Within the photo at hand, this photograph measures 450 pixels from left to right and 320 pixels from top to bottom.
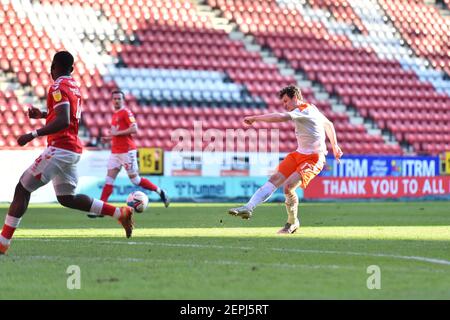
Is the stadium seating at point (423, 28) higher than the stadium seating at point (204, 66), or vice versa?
the stadium seating at point (423, 28)

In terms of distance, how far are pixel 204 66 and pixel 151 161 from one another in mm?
6016

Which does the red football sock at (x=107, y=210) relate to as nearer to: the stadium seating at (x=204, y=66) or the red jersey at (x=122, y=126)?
the red jersey at (x=122, y=126)

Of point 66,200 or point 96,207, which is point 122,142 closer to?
point 96,207

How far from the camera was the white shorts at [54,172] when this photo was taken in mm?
10414

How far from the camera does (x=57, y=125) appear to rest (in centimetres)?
1021

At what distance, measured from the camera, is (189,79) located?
103 feet

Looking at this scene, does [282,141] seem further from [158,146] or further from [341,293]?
[341,293]

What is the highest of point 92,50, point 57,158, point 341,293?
point 92,50

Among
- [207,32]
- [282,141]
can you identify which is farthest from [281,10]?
[282,141]

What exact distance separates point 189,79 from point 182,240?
19344mm

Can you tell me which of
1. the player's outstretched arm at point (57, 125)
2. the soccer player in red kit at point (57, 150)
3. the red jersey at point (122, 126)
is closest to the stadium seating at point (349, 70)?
the red jersey at point (122, 126)

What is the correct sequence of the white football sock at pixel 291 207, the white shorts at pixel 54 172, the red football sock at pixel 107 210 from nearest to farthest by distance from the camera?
1. the white shorts at pixel 54 172
2. the red football sock at pixel 107 210
3. the white football sock at pixel 291 207

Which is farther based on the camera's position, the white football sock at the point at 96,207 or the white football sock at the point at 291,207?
the white football sock at the point at 291,207

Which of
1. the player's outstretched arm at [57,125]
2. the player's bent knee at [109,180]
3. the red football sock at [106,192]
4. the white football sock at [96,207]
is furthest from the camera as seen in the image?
the player's bent knee at [109,180]
